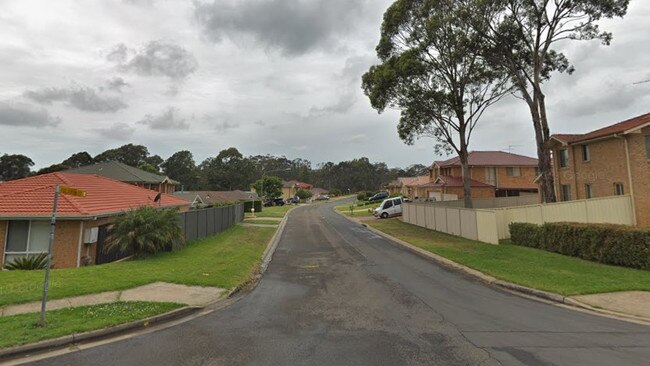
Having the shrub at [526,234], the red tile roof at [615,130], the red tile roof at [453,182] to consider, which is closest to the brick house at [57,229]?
the shrub at [526,234]

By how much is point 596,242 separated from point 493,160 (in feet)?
121

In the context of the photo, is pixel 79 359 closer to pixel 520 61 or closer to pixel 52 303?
pixel 52 303

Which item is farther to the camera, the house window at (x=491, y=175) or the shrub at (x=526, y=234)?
the house window at (x=491, y=175)

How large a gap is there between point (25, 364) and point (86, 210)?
36.3 feet

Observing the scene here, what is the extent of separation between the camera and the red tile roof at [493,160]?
159ft

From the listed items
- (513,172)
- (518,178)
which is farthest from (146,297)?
(518,178)

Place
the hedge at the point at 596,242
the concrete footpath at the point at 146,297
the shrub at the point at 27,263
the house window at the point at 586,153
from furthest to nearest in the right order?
the house window at the point at 586,153 < the shrub at the point at 27,263 < the hedge at the point at 596,242 < the concrete footpath at the point at 146,297

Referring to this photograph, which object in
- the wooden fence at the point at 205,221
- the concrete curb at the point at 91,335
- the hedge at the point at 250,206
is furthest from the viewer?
the hedge at the point at 250,206

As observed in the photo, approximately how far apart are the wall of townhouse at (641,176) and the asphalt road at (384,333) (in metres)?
17.1

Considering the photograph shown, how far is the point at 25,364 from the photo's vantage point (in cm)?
589

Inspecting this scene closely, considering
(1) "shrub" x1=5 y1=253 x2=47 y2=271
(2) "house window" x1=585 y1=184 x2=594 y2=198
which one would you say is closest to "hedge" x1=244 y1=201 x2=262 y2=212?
(1) "shrub" x1=5 y1=253 x2=47 y2=271

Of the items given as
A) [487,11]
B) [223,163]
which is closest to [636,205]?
[487,11]

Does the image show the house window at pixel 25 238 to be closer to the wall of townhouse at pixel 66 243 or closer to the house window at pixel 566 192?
the wall of townhouse at pixel 66 243

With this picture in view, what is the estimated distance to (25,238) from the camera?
607 inches
